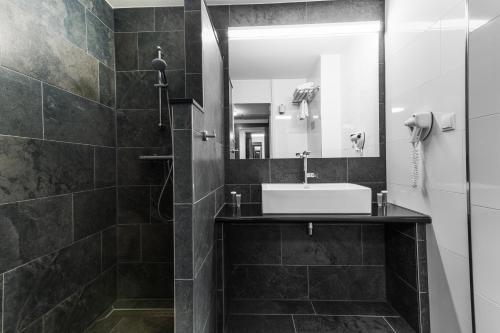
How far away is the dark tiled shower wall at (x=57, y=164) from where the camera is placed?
1.26m

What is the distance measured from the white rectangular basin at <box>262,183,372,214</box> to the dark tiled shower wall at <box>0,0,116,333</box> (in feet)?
4.37

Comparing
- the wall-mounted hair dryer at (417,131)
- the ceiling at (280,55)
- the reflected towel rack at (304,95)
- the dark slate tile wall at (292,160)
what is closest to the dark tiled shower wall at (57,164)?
the dark slate tile wall at (292,160)

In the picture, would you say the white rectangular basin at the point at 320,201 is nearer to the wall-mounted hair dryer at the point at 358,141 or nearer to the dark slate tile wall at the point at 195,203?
the dark slate tile wall at the point at 195,203

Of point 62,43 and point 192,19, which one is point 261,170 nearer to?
point 192,19

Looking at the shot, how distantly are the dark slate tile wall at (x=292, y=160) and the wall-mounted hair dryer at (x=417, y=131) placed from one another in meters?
0.44

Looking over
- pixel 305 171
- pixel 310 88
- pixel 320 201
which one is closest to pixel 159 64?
pixel 310 88

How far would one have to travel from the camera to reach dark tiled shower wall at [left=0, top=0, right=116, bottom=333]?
1260 millimetres

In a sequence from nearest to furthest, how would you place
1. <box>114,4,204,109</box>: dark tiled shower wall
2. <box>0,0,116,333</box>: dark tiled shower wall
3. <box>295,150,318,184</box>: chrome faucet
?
1. <box>0,0,116,333</box>: dark tiled shower wall
2. <box>295,150,318,184</box>: chrome faucet
3. <box>114,4,204,109</box>: dark tiled shower wall

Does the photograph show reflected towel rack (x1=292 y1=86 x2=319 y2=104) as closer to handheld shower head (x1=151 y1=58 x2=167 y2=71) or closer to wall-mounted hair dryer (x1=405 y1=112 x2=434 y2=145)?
wall-mounted hair dryer (x1=405 y1=112 x2=434 y2=145)

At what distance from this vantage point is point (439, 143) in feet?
4.72

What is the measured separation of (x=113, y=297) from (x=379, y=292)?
228cm

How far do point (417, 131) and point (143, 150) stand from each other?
2.12 metres

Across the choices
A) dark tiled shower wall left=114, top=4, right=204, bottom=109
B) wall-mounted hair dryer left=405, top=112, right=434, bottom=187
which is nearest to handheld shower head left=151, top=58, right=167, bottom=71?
dark tiled shower wall left=114, top=4, right=204, bottom=109

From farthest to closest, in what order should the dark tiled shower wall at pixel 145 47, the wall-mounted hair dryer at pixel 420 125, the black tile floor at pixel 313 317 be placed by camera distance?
the dark tiled shower wall at pixel 145 47 → the black tile floor at pixel 313 317 → the wall-mounted hair dryer at pixel 420 125
